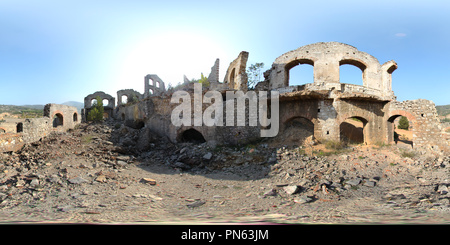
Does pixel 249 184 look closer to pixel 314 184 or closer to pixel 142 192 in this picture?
pixel 314 184

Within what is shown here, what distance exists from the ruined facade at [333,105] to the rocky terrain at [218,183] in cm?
114

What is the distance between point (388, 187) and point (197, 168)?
703 centimetres

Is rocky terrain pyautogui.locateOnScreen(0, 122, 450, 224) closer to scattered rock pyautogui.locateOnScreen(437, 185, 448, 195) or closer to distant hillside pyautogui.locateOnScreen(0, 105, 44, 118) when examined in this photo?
scattered rock pyautogui.locateOnScreen(437, 185, 448, 195)

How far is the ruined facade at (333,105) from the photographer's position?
407 inches

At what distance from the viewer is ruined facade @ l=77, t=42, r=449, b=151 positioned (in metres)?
10.3

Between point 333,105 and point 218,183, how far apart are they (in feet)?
25.3

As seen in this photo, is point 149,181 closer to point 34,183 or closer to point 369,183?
point 34,183

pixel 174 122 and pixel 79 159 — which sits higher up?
pixel 174 122

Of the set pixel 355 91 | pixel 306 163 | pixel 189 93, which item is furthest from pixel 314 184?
pixel 189 93

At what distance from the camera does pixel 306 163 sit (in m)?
8.11

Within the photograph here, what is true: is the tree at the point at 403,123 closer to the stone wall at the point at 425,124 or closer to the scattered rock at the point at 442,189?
→ the stone wall at the point at 425,124

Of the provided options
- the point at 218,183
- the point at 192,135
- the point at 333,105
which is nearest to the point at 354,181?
the point at 218,183

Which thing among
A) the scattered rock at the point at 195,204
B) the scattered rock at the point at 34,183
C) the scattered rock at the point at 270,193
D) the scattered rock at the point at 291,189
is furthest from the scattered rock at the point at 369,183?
the scattered rock at the point at 34,183

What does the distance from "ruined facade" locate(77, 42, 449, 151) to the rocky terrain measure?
114 cm
